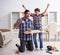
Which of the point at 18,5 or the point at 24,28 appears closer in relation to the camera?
the point at 24,28

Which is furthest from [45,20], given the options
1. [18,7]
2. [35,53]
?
[35,53]

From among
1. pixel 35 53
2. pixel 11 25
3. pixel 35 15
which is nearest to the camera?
pixel 35 53

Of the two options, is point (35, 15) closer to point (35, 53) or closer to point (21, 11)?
point (35, 53)

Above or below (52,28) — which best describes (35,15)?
above

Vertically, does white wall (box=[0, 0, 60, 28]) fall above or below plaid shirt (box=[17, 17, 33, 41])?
above

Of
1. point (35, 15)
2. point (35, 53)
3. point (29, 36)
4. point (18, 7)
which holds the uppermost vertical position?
point (18, 7)

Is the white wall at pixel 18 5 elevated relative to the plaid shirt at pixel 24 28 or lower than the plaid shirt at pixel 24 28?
elevated

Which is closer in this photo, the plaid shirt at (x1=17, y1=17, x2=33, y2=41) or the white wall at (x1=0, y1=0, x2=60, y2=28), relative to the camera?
the plaid shirt at (x1=17, y1=17, x2=33, y2=41)

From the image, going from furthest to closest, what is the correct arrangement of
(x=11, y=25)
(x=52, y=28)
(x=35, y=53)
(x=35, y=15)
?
(x=11, y=25), (x=52, y=28), (x=35, y=15), (x=35, y=53)

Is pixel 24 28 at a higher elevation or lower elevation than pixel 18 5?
lower

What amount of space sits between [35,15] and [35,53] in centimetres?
125

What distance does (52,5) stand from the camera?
10055 mm

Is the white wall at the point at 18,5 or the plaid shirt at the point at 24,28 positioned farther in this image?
the white wall at the point at 18,5

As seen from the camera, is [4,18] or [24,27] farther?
[4,18]
